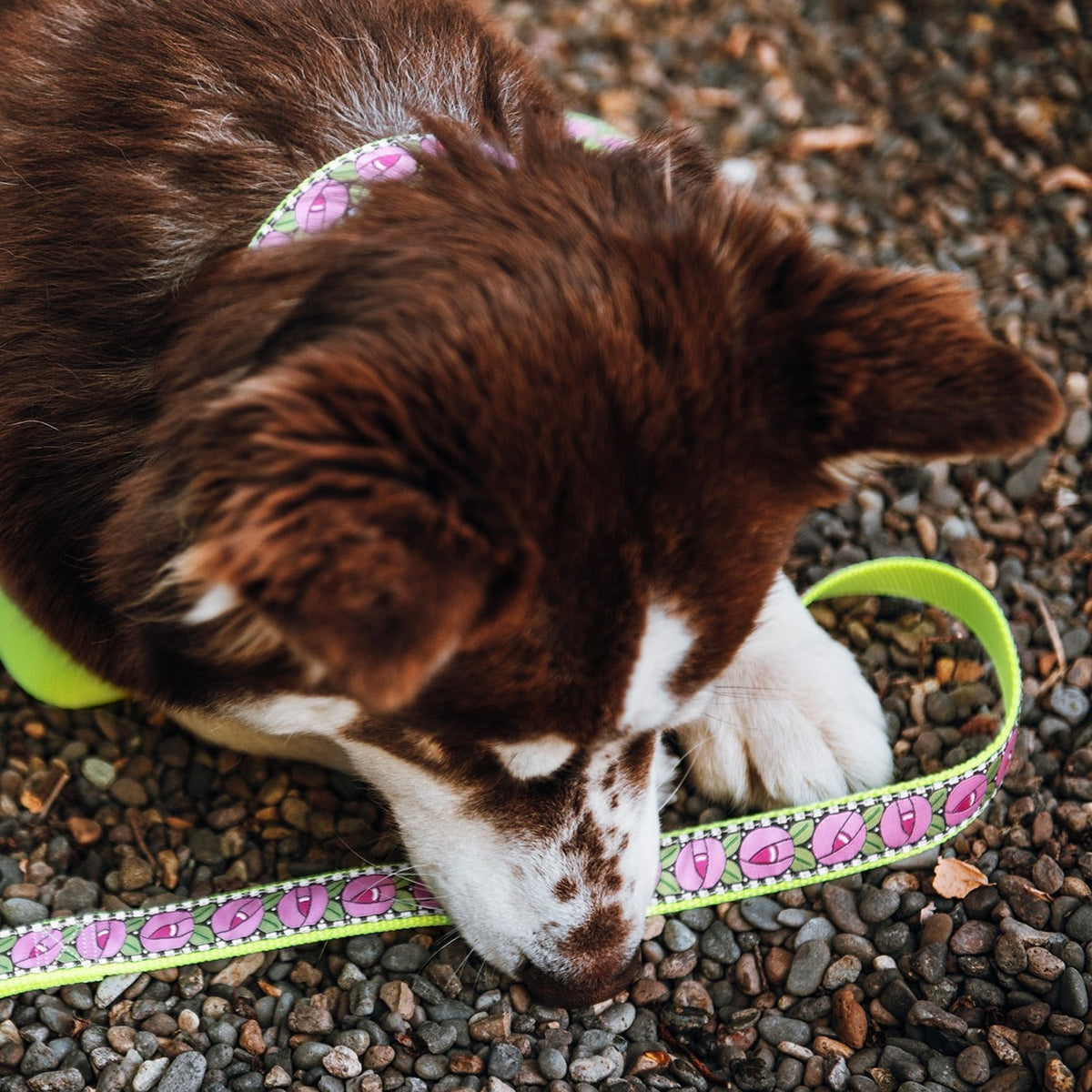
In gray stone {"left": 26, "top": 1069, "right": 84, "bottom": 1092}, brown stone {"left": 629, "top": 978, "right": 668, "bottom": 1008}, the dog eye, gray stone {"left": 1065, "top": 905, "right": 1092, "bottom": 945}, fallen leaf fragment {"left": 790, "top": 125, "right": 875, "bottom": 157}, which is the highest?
the dog eye

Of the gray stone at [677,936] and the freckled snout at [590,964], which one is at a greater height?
the freckled snout at [590,964]

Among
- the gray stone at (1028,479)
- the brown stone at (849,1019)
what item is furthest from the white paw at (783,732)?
the gray stone at (1028,479)

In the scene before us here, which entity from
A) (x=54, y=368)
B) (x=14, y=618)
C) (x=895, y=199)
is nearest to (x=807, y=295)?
(x=54, y=368)

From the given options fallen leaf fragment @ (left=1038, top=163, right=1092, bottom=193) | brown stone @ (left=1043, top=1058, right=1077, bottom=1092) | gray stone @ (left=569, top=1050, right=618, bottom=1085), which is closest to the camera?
brown stone @ (left=1043, top=1058, right=1077, bottom=1092)

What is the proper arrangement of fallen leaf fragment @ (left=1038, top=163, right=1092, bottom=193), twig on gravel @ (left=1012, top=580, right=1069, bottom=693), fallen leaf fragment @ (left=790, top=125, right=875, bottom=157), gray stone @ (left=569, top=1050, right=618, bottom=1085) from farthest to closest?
fallen leaf fragment @ (left=790, top=125, right=875, bottom=157) < fallen leaf fragment @ (left=1038, top=163, right=1092, bottom=193) < twig on gravel @ (left=1012, top=580, right=1069, bottom=693) < gray stone @ (left=569, top=1050, right=618, bottom=1085)

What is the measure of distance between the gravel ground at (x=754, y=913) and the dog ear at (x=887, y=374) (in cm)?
108

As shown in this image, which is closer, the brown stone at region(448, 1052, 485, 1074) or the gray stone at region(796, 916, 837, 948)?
the brown stone at region(448, 1052, 485, 1074)

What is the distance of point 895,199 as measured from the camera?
12.8 ft

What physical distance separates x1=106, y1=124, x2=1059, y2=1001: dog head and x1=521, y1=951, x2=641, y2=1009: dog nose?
10 cm

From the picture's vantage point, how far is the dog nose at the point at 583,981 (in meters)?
2.19

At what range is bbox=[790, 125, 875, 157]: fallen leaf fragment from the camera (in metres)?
4.06

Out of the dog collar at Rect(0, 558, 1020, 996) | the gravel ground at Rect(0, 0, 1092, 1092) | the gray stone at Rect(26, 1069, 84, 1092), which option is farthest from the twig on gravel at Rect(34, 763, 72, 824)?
the gray stone at Rect(26, 1069, 84, 1092)

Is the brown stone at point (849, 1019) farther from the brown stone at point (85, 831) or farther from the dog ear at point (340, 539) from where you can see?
the brown stone at point (85, 831)

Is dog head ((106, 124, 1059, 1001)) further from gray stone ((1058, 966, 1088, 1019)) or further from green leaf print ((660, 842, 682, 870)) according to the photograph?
gray stone ((1058, 966, 1088, 1019))
